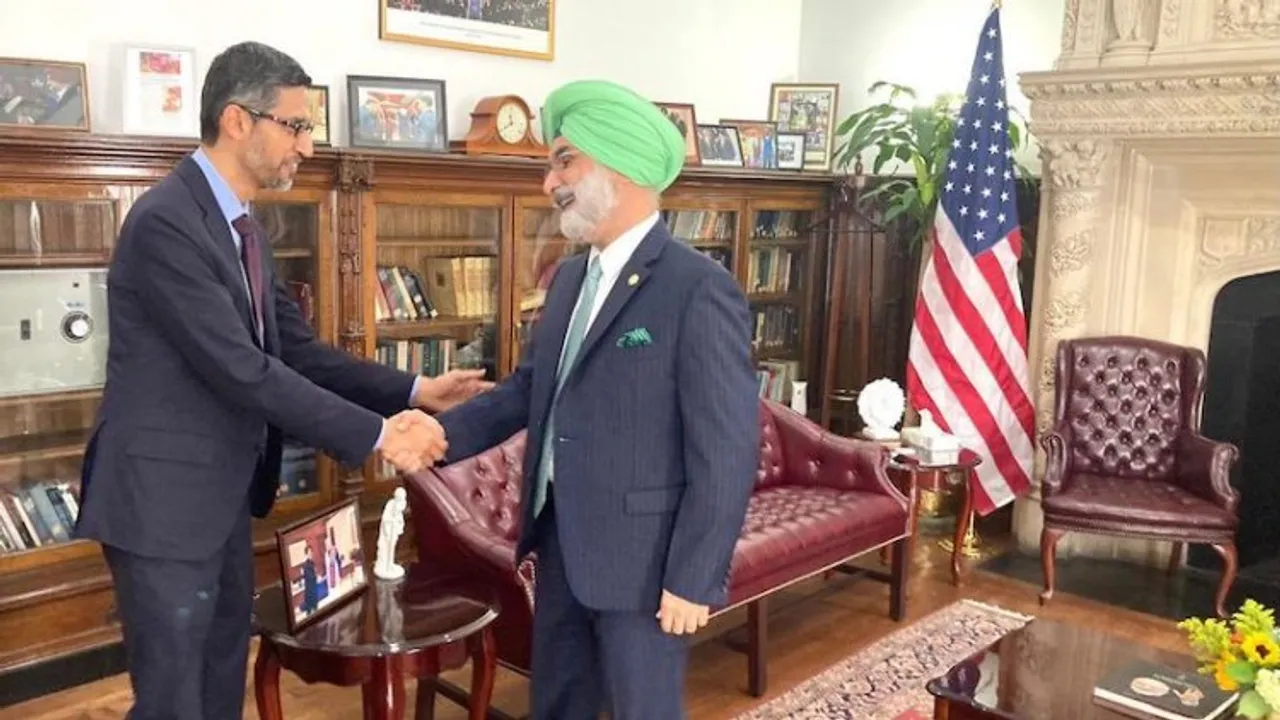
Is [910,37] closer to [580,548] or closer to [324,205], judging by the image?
[324,205]

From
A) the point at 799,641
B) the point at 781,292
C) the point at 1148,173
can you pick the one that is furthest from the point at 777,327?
the point at 799,641

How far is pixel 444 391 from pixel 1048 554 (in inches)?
106

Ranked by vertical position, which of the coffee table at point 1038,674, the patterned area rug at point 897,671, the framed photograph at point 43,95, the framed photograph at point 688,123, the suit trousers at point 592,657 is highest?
the framed photograph at point 688,123

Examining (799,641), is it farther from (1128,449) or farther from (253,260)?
(253,260)

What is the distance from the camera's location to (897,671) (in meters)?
3.73

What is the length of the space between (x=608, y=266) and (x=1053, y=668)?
1680mm

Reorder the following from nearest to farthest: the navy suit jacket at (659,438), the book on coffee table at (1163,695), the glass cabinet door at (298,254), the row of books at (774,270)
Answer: the navy suit jacket at (659,438) < the book on coffee table at (1163,695) < the glass cabinet door at (298,254) < the row of books at (774,270)

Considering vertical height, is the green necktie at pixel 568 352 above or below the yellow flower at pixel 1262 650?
above

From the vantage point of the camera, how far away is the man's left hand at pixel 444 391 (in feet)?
9.17

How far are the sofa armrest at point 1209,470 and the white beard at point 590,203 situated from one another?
10.8ft

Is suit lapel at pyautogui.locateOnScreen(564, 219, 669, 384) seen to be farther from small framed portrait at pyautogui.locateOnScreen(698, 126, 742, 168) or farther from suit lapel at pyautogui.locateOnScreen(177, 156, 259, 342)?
small framed portrait at pyautogui.locateOnScreen(698, 126, 742, 168)

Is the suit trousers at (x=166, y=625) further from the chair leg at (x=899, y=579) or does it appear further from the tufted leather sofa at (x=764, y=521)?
the chair leg at (x=899, y=579)

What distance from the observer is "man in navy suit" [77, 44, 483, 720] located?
6.84 ft

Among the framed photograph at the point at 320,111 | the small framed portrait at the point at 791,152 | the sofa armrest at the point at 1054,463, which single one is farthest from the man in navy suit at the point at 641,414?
the small framed portrait at the point at 791,152
